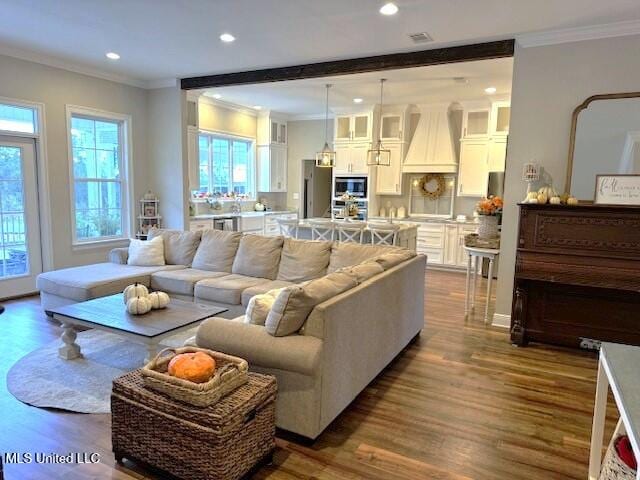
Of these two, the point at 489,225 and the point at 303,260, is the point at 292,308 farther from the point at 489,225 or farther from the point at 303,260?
the point at 489,225

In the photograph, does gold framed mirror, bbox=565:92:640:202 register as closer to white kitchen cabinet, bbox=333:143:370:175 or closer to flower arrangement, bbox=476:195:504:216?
flower arrangement, bbox=476:195:504:216

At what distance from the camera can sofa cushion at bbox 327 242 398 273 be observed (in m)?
4.11

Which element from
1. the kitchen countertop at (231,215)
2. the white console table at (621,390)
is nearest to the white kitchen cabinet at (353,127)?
the kitchen countertop at (231,215)

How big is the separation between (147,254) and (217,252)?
0.85 meters

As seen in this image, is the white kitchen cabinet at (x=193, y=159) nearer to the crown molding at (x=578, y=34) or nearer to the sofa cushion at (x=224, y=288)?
the sofa cushion at (x=224, y=288)

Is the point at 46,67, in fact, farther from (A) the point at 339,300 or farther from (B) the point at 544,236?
(B) the point at 544,236

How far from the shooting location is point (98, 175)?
6.20 meters

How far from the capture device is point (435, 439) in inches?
97.0

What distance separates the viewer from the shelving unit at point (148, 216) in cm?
666

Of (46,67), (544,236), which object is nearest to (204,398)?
(544,236)

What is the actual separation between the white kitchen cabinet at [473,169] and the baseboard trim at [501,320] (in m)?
3.48

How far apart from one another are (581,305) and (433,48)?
298cm

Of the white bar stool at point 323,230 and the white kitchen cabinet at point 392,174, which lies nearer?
the white bar stool at point 323,230

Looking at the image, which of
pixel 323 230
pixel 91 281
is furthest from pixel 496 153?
pixel 91 281
